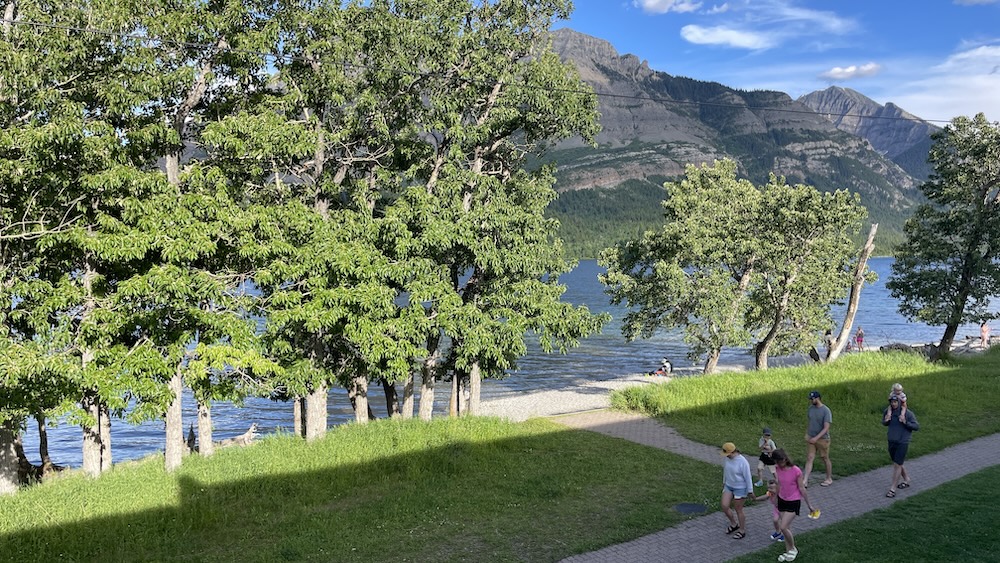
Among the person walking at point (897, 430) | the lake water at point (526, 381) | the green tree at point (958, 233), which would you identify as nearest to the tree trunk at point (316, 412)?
the person walking at point (897, 430)

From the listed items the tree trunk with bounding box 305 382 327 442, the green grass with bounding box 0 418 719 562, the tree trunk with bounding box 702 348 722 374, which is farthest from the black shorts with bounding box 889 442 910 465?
the tree trunk with bounding box 702 348 722 374

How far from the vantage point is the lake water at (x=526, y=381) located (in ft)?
105

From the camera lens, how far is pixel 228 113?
16344 mm

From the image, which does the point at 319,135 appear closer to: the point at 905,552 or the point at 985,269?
the point at 905,552

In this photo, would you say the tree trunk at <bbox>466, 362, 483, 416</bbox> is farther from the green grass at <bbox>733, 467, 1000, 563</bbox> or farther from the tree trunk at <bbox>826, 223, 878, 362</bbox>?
the tree trunk at <bbox>826, 223, 878, 362</bbox>

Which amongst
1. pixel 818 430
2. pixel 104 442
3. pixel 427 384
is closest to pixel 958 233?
pixel 818 430

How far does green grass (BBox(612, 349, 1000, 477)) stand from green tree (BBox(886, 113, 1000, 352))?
5587 millimetres

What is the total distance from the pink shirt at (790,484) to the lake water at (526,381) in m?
27.2

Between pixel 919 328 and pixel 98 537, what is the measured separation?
8599 cm

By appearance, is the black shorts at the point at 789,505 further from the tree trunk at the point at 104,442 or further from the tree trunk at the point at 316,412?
the tree trunk at the point at 104,442

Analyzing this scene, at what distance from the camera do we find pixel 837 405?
20.2 m

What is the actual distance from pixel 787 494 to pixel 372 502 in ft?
24.4

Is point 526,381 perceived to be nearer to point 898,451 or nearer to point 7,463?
point 7,463

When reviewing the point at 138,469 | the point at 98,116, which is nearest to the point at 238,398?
the point at 138,469
